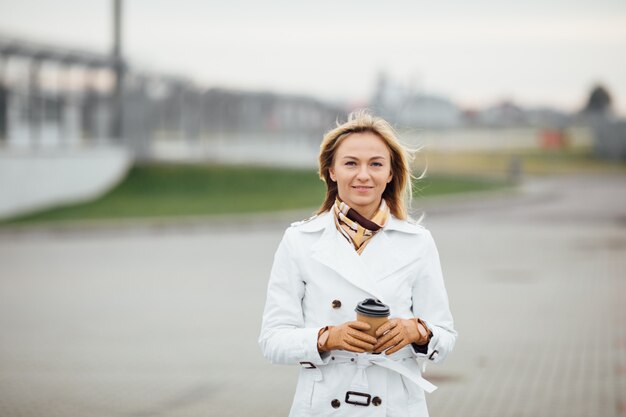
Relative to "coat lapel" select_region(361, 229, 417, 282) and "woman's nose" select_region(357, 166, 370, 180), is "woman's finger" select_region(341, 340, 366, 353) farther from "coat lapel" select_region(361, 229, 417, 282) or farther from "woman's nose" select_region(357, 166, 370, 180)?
"woman's nose" select_region(357, 166, 370, 180)

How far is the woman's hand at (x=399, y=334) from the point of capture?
2.77 metres

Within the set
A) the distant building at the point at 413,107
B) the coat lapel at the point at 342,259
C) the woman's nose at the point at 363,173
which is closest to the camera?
the coat lapel at the point at 342,259

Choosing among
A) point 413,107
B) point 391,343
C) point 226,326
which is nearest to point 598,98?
point 413,107

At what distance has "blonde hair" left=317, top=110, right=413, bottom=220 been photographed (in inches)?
120

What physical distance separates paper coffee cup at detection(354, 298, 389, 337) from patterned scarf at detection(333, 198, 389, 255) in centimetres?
24

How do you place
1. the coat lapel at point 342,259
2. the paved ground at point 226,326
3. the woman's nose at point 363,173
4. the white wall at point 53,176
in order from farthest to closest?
the white wall at point 53,176, the paved ground at point 226,326, the woman's nose at point 363,173, the coat lapel at point 342,259

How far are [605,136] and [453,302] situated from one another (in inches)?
1777

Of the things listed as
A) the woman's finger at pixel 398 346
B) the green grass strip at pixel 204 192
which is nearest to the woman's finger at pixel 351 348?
the woman's finger at pixel 398 346

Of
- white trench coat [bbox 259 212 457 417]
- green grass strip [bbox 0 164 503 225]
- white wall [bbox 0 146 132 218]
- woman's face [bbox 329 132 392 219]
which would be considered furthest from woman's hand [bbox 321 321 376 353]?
white wall [bbox 0 146 132 218]

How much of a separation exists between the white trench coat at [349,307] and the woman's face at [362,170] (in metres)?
0.09

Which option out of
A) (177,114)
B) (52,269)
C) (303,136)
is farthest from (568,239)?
(303,136)

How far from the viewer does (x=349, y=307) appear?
2900 millimetres

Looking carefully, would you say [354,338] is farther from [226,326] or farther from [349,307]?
[226,326]

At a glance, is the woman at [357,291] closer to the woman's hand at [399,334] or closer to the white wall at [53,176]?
the woman's hand at [399,334]
